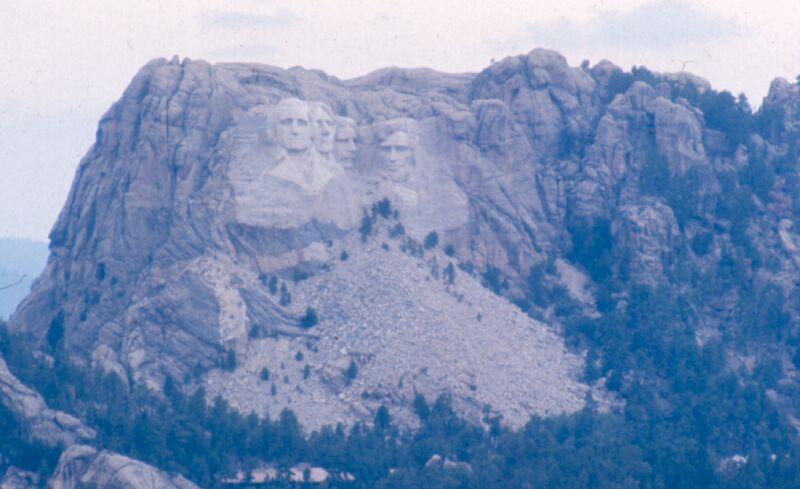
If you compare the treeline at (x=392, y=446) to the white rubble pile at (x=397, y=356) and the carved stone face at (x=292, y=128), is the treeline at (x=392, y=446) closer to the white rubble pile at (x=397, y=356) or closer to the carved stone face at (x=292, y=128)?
the white rubble pile at (x=397, y=356)

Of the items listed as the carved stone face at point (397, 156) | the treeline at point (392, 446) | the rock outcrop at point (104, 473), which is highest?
the carved stone face at point (397, 156)

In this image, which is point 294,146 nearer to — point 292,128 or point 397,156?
point 292,128

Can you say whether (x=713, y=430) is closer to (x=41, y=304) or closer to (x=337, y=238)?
(x=337, y=238)

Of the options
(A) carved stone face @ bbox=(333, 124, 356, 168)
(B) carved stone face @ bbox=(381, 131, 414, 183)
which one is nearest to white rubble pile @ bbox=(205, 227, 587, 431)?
(B) carved stone face @ bbox=(381, 131, 414, 183)

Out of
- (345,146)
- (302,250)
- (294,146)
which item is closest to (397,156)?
(345,146)

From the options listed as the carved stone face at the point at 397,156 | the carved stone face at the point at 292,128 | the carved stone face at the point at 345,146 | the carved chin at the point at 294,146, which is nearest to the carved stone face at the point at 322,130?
the carved stone face at the point at 345,146

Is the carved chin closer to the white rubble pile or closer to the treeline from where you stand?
the white rubble pile
